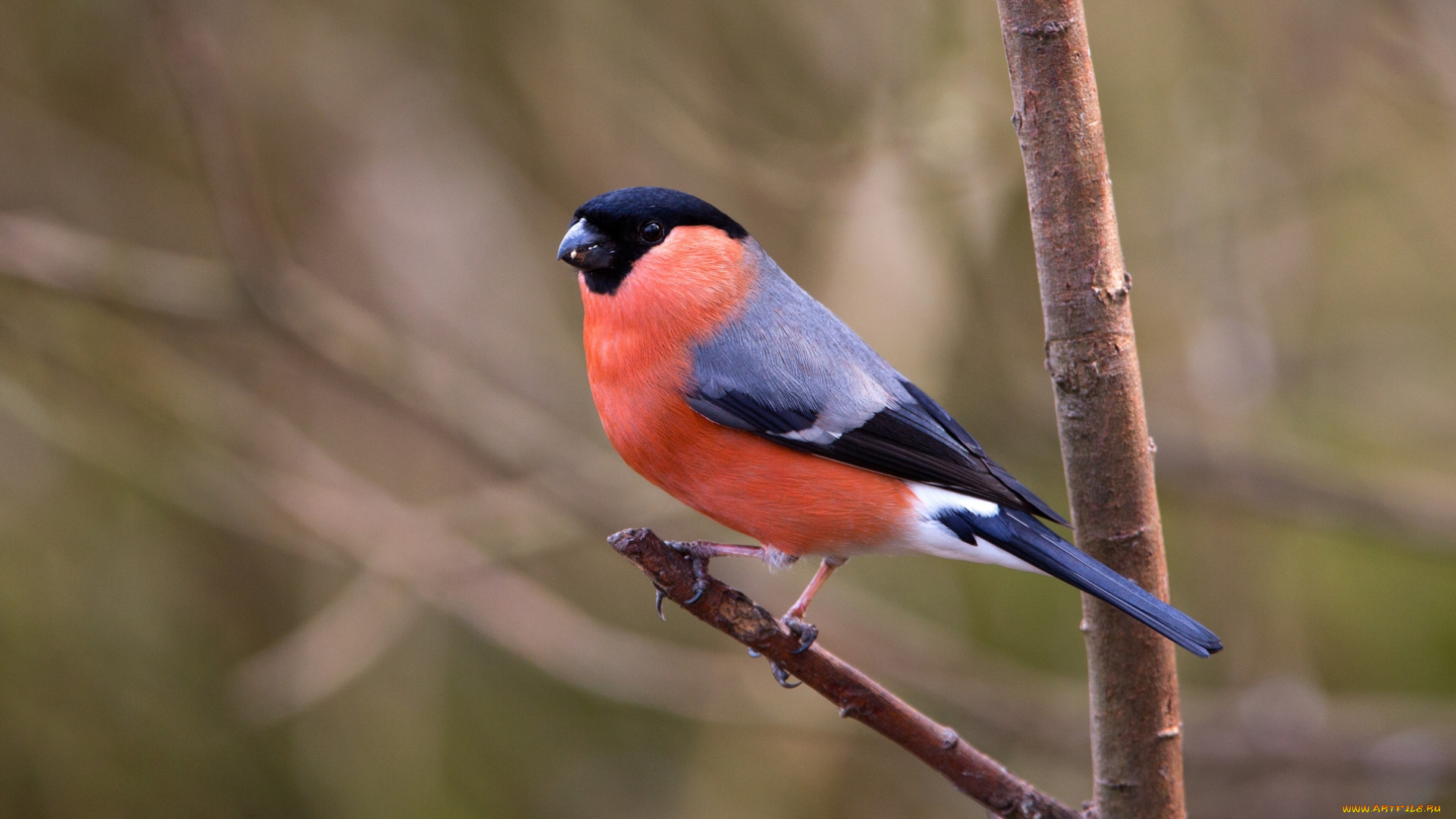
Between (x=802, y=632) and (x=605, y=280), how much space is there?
1032 mm

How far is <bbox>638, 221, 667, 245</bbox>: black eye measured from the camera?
2.83 m

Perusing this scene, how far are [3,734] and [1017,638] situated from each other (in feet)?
14.0

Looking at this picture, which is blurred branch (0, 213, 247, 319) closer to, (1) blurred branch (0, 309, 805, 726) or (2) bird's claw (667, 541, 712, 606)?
(1) blurred branch (0, 309, 805, 726)

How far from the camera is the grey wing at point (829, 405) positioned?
2.64 metres

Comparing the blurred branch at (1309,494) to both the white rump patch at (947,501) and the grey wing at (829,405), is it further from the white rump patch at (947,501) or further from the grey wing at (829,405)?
the white rump patch at (947,501)

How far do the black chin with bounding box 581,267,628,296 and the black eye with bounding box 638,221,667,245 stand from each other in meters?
0.10

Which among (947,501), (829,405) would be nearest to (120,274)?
(829,405)

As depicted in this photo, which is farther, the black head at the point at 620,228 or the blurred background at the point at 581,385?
the blurred background at the point at 581,385

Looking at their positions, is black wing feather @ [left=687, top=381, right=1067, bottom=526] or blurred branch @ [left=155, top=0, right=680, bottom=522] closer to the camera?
black wing feather @ [left=687, top=381, right=1067, bottom=526]

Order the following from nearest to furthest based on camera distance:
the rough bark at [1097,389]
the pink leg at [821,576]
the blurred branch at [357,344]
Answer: the rough bark at [1097,389] → the pink leg at [821,576] → the blurred branch at [357,344]

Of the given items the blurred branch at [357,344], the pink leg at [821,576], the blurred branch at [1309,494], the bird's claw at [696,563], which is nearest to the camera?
the bird's claw at [696,563]

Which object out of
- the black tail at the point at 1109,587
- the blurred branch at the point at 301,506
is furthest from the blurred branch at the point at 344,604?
the black tail at the point at 1109,587

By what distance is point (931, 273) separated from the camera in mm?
4539

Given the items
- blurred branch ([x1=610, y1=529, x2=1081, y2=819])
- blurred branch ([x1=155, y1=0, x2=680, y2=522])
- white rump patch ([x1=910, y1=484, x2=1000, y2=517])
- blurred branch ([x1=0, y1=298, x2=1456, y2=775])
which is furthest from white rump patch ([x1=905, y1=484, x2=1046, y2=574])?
blurred branch ([x1=155, y1=0, x2=680, y2=522])
